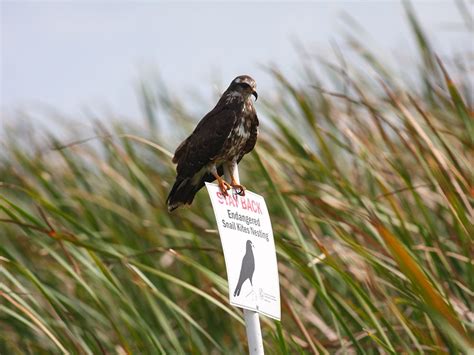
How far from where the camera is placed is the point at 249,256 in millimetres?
2059

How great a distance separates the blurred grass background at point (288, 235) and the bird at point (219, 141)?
12 cm

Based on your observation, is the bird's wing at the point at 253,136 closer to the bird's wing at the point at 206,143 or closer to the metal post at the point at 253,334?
the bird's wing at the point at 206,143

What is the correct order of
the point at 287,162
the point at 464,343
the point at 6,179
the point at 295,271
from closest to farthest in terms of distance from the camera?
the point at 464,343, the point at 287,162, the point at 295,271, the point at 6,179

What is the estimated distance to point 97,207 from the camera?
4.35m

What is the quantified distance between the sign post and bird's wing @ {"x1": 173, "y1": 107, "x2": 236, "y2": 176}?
0.27 meters

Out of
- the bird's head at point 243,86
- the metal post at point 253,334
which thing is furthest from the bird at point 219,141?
the metal post at point 253,334

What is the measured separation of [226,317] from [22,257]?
119 cm

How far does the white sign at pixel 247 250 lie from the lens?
1.99 metres

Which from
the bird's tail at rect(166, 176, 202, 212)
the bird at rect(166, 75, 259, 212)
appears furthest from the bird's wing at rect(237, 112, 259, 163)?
the bird's tail at rect(166, 176, 202, 212)

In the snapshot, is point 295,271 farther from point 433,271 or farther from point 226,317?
point 433,271

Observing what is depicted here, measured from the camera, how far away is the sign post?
2.00 metres

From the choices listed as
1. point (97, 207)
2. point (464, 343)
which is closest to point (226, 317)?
point (97, 207)

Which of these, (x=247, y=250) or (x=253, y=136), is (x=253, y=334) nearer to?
(x=247, y=250)

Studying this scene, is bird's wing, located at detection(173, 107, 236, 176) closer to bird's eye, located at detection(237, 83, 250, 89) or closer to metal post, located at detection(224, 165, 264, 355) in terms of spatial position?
bird's eye, located at detection(237, 83, 250, 89)
